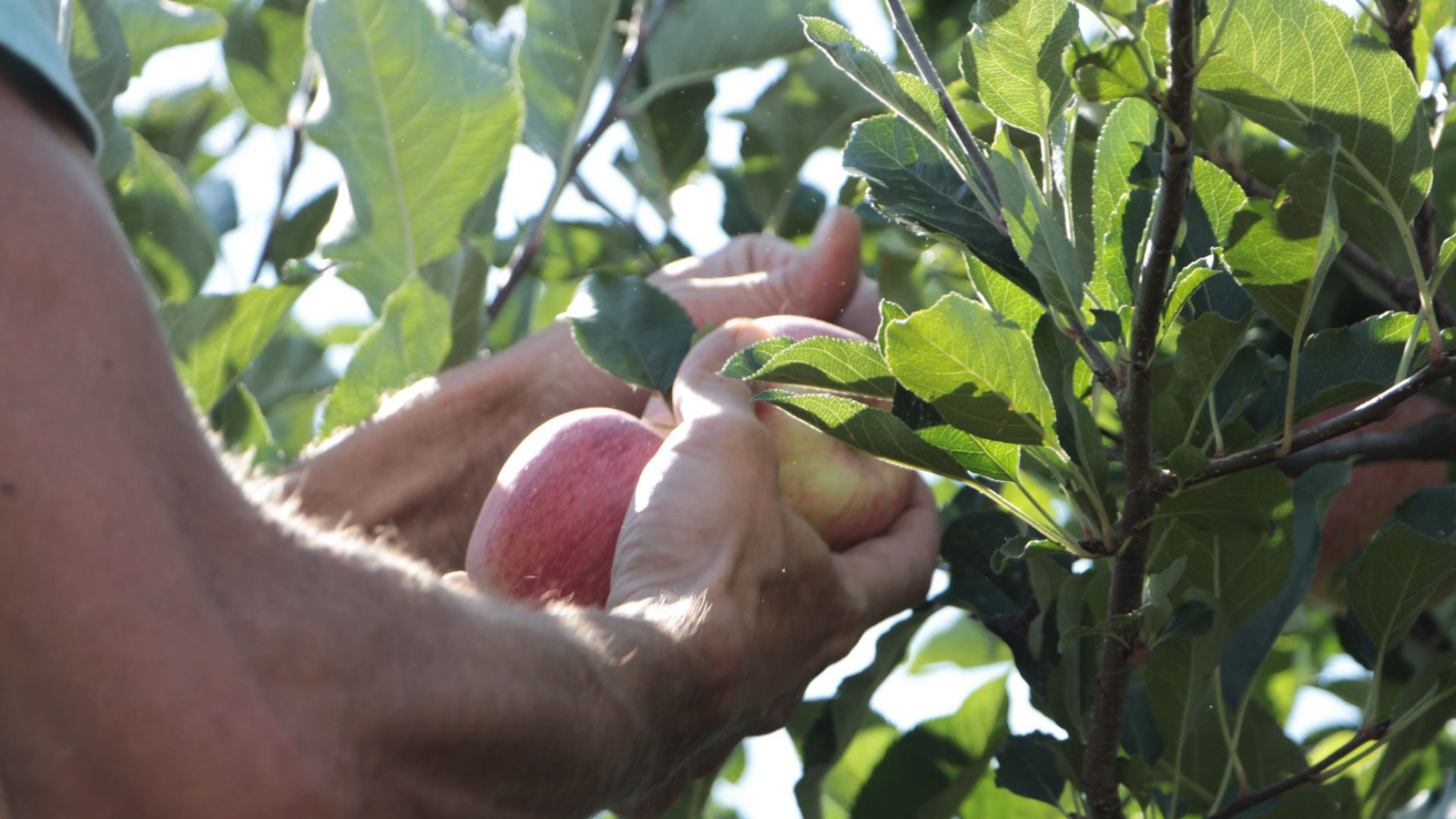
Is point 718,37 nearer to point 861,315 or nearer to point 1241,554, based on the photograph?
point 861,315

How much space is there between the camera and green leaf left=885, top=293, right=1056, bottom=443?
705mm

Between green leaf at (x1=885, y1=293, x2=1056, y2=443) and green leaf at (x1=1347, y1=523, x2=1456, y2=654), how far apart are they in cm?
31

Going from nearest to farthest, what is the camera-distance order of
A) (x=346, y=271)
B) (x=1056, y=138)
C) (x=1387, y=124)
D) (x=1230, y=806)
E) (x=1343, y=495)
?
(x=1387, y=124) → (x=1056, y=138) → (x=1230, y=806) → (x=1343, y=495) → (x=346, y=271)

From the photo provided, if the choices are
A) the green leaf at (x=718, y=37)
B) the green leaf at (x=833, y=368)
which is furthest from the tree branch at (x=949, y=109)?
the green leaf at (x=718, y=37)

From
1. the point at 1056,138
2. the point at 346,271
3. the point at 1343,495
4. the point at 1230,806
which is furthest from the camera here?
the point at 346,271

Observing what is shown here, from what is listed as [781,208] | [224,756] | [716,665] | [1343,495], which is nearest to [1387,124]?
[716,665]

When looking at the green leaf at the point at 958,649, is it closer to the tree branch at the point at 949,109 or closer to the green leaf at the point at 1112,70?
the tree branch at the point at 949,109

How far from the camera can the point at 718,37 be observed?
1457 millimetres

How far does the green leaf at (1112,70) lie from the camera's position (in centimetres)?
62

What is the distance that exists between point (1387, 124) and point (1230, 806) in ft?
1.60

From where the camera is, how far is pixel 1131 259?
0.78m

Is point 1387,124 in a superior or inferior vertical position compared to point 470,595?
superior

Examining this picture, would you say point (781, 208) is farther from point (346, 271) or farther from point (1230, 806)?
point (1230, 806)

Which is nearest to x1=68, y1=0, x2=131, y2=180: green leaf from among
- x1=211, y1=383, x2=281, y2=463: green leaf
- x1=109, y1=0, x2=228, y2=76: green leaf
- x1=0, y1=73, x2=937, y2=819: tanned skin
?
x1=109, y1=0, x2=228, y2=76: green leaf
